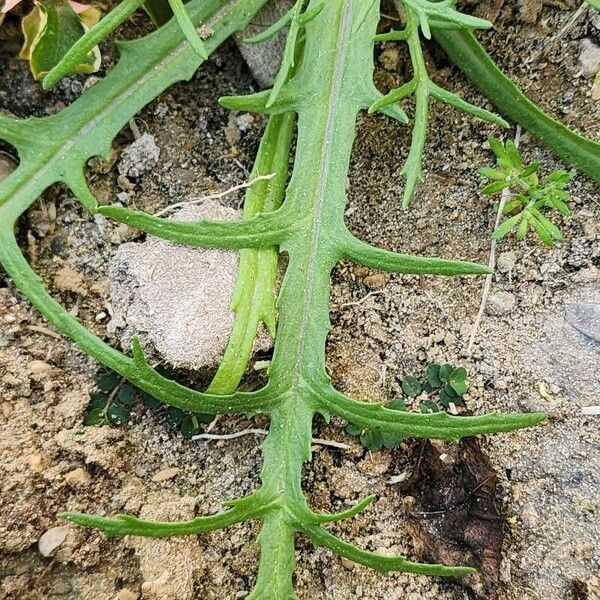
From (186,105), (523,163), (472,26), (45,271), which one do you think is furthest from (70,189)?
(523,163)

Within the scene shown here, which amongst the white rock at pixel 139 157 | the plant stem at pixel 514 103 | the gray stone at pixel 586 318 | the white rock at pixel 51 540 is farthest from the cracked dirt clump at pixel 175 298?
the gray stone at pixel 586 318

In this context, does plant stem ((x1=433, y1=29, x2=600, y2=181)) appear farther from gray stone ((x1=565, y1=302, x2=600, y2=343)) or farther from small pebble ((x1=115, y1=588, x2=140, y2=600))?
small pebble ((x1=115, y1=588, x2=140, y2=600))

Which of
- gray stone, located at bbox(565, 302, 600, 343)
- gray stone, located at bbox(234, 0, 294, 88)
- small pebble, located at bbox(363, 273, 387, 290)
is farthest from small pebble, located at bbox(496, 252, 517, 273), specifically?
gray stone, located at bbox(234, 0, 294, 88)

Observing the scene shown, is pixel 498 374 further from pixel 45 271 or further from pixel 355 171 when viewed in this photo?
pixel 45 271

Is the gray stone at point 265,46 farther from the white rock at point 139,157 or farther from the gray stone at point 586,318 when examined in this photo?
the gray stone at point 586,318

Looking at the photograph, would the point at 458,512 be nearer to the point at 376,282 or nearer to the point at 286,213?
the point at 376,282

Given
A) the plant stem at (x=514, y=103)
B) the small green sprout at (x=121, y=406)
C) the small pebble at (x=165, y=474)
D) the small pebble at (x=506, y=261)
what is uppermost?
the plant stem at (x=514, y=103)
